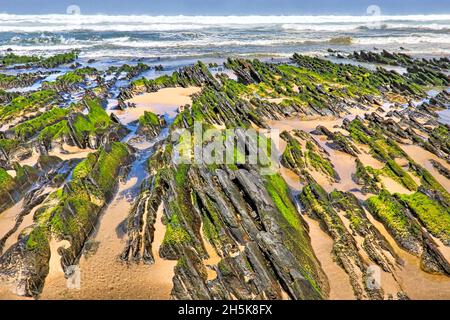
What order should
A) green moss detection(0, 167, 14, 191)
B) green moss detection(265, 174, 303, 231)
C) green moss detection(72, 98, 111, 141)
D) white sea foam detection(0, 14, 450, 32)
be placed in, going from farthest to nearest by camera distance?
white sea foam detection(0, 14, 450, 32) < green moss detection(72, 98, 111, 141) < green moss detection(0, 167, 14, 191) < green moss detection(265, 174, 303, 231)

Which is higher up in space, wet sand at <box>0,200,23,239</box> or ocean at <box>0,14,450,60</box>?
ocean at <box>0,14,450,60</box>

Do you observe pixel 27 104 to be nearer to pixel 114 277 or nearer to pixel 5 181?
pixel 5 181

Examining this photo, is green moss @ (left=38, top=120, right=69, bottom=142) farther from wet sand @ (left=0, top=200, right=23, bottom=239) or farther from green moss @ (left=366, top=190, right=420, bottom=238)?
green moss @ (left=366, top=190, right=420, bottom=238)

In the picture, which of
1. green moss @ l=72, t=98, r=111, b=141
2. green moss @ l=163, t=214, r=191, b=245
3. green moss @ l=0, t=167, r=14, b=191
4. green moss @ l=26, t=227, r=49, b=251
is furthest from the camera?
green moss @ l=72, t=98, r=111, b=141

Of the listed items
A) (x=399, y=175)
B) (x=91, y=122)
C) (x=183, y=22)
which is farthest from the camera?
(x=183, y=22)

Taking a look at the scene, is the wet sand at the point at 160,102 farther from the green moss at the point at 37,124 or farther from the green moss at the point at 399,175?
the green moss at the point at 399,175

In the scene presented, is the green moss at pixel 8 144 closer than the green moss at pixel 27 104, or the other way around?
the green moss at pixel 8 144

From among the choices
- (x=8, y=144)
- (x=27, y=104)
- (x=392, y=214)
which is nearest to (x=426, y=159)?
(x=392, y=214)

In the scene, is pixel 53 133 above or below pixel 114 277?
above

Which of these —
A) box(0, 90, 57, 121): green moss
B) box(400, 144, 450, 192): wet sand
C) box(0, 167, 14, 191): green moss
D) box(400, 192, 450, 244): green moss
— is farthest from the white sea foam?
box(400, 192, 450, 244): green moss

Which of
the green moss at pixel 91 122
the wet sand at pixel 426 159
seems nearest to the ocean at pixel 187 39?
the green moss at pixel 91 122
